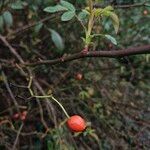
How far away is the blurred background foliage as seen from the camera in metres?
2.13

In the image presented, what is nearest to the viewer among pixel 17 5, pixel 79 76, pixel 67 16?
pixel 67 16

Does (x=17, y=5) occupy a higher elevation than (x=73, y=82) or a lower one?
higher

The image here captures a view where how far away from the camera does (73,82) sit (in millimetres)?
2424

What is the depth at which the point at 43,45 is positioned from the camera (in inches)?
97.9

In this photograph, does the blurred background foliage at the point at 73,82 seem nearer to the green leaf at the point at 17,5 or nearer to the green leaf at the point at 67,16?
the green leaf at the point at 17,5

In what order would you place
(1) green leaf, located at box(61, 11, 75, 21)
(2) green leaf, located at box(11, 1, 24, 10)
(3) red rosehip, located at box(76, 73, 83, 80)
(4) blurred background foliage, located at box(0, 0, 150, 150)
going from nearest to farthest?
(1) green leaf, located at box(61, 11, 75, 21), (2) green leaf, located at box(11, 1, 24, 10), (4) blurred background foliage, located at box(0, 0, 150, 150), (3) red rosehip, located at box(76, 73, 83, 80)

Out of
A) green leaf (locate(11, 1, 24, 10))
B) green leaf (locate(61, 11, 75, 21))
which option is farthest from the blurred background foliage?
green leaf (locate(61, 11, 75, 21))

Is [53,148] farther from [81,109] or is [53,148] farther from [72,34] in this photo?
[72,34]

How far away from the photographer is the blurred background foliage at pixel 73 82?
213 centimetres

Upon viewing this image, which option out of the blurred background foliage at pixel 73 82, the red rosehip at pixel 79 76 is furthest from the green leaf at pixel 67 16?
the red rosehip at pixel 79 76

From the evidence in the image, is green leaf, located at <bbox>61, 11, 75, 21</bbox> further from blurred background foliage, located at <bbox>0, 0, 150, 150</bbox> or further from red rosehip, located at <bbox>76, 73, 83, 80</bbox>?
red rosehip, located at <bbox>76, 73, 83, 80</bbox>

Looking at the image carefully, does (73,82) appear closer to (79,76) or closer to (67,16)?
(79,76)

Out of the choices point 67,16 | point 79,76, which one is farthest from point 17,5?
point 67,16

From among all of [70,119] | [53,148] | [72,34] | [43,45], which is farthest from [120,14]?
[70,119]
